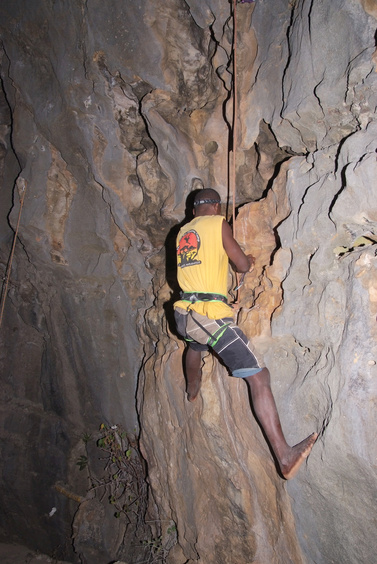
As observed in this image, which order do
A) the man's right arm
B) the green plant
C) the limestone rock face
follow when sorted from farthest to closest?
the green plant < the man's right arm < the limestone rock face

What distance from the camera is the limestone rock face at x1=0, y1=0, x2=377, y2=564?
2.59m

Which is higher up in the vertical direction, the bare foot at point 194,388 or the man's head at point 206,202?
the man's head at point 206,202

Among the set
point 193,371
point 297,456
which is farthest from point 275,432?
point 193,371

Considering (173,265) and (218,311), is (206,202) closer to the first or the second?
(218,311)

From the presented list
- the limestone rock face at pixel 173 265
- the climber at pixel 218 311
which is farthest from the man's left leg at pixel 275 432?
the limestone rock face at pixel 173 265

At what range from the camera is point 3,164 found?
22.6ft

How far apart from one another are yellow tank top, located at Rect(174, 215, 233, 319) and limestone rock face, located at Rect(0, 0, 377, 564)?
18.7 inches

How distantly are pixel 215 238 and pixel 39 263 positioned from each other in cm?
416

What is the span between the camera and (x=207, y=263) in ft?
9.63

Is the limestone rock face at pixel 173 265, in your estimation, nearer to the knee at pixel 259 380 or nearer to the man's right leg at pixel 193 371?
the man's right leg at pixel 193 371

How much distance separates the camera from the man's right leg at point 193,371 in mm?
3447

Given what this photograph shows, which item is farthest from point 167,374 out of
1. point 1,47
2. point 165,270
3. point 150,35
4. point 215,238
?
point 1,47

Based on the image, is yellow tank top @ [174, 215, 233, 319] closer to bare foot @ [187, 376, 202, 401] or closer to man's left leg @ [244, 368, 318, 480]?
man's left leg @ [244, 368, 318, 480]

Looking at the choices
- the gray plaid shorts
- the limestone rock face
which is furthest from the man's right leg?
the gray plaid shorts
